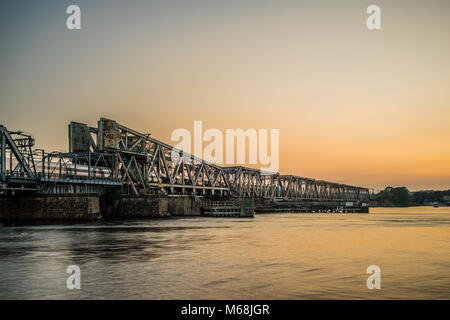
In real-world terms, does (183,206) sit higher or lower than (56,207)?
lower

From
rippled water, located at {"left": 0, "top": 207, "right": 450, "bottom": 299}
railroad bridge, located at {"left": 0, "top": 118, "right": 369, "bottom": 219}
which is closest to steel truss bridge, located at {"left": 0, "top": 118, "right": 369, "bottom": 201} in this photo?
railroad bridge, located at {"left": 0, "top": 118, "right": 369, "bottom": 219}

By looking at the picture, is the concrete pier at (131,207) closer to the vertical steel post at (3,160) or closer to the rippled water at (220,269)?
the vertical steel post at (3,160)

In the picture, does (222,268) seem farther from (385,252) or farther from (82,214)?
(82,214)

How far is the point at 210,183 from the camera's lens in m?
150

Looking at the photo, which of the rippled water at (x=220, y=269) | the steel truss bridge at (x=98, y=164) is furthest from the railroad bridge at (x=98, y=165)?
the rippled water at (x=220, y=269)

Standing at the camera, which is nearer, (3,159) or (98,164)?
(3,159)

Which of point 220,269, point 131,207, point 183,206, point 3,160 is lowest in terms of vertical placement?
point 183,206

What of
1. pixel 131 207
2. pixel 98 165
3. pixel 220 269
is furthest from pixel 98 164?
pixel 220 269

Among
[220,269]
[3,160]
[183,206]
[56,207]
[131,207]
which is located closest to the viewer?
[220,269]

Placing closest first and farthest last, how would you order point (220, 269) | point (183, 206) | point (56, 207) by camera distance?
point (220, 269)
point (56, 207)
point (183, 206)

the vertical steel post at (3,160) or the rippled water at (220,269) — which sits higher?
the vertical steel post at (3,160)

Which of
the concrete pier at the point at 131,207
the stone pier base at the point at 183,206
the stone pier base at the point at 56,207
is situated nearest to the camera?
the stone pier base at the point at 56,207

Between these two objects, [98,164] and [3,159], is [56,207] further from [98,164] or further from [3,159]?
[98,164]
